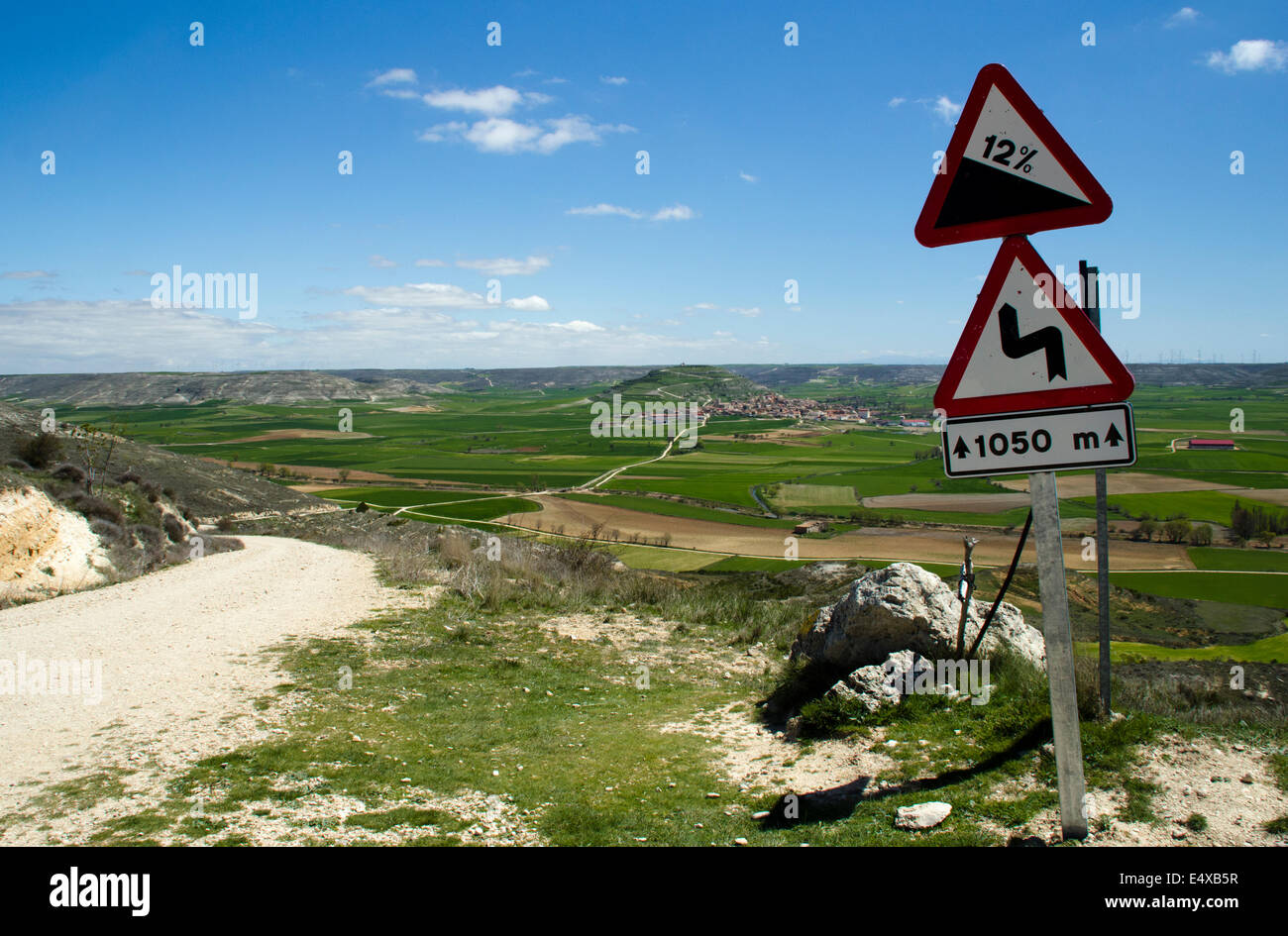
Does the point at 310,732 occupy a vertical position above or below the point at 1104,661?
below

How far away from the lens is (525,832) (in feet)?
16.7

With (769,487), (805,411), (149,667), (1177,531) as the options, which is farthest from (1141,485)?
(805,411)

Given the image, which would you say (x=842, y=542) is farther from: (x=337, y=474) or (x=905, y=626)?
(x=337, y=474)

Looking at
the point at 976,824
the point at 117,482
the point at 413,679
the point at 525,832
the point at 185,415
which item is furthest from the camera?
the point at 185,415

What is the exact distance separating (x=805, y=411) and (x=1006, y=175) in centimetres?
16957

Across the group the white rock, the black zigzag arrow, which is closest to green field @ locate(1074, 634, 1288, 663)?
the white rock

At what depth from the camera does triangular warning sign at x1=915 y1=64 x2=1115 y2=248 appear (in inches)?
132

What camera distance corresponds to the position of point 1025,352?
3.29 m

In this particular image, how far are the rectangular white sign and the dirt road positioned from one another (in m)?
6.71

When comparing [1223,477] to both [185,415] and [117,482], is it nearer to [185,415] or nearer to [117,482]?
[117,482]
